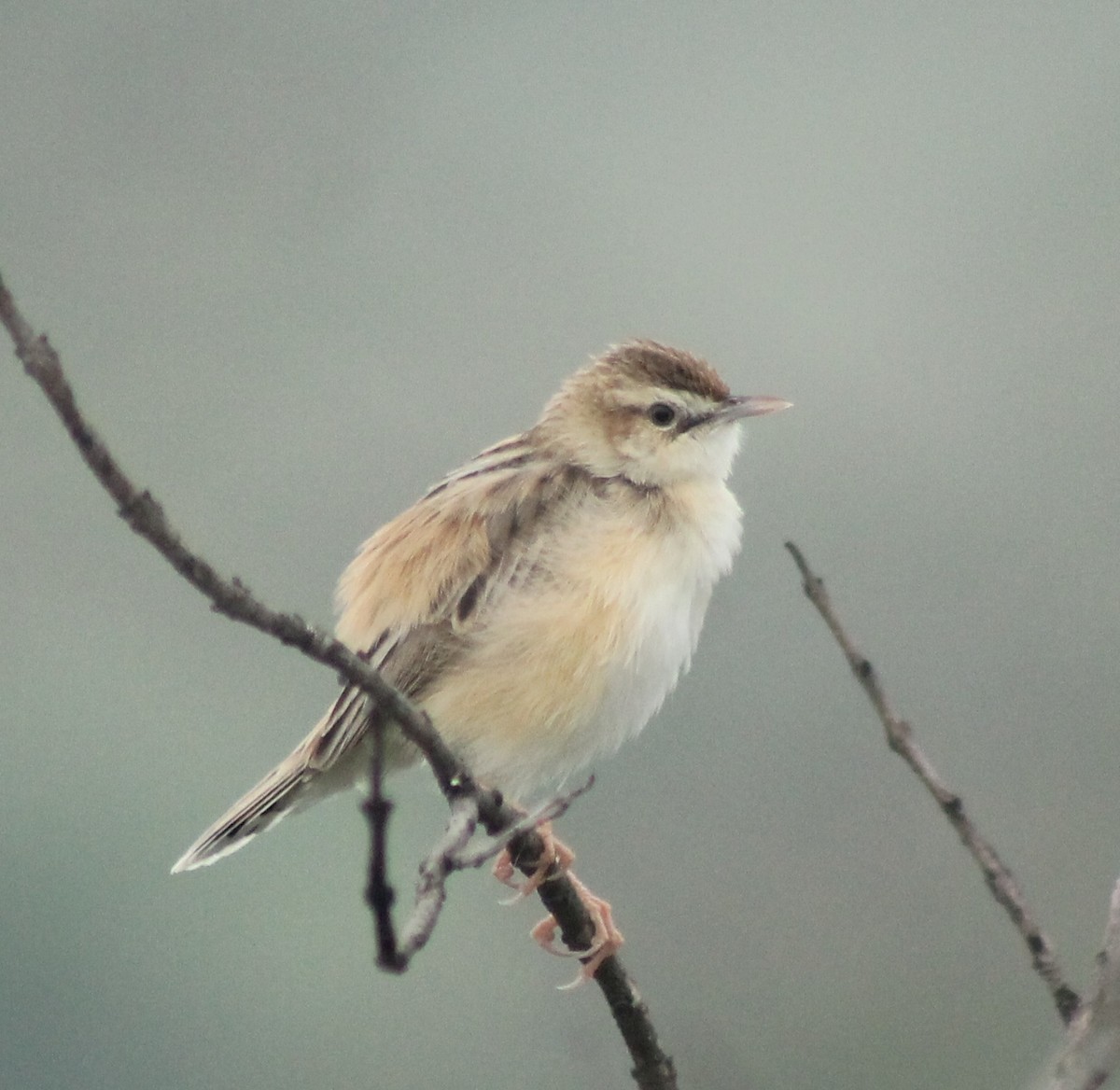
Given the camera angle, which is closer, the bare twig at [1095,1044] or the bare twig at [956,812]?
the bare twig at [1095,1044]

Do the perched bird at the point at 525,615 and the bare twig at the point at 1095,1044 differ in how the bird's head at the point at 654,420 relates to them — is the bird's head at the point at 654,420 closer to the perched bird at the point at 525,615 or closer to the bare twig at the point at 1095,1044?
the perched bird at the point at 525,615

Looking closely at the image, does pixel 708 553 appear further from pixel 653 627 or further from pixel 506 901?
pixel 506 901

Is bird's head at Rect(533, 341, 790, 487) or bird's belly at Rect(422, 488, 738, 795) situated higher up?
bird's head at Rect(533, 341, 790, 487)

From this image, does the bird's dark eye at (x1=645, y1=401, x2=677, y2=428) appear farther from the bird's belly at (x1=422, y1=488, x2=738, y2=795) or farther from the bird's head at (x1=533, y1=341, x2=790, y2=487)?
the bird's belly at (x1=422, y1=488, x2=738, y2=795)

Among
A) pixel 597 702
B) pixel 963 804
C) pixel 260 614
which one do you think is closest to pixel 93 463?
pixel 260 614

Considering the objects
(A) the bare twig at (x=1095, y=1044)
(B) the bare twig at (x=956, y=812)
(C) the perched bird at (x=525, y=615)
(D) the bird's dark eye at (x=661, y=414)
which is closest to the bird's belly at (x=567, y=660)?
(C) the perched bird at (x=525, y=615)

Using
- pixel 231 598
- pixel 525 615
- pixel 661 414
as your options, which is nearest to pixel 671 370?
pixel 661 414

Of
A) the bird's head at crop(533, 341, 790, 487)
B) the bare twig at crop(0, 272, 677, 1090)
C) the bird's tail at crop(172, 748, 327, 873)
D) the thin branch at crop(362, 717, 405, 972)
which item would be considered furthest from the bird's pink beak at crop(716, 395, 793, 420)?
the thin branch at crop(362, 717, 405, 972)
